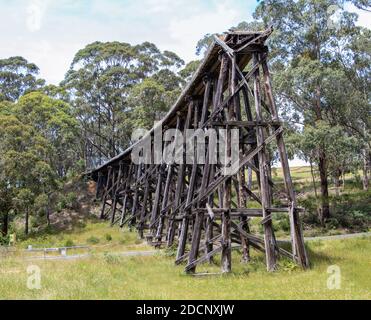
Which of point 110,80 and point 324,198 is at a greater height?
point 110,80

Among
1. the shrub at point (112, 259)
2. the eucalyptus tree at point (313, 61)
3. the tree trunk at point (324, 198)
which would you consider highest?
the eucalyptus tree at point (313, 61)

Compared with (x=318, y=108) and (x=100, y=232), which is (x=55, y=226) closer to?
(x=100, y=232)

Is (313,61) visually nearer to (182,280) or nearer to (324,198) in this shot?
(324,198)

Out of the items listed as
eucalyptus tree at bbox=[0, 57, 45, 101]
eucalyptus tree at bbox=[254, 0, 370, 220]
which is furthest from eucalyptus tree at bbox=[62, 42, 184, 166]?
eucalyptus tree at bbox=[254, 0, 370, 220]

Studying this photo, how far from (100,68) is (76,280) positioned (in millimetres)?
32817

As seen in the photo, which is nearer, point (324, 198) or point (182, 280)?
point (182, 280)

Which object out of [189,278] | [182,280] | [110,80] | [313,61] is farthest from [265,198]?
[110,80]

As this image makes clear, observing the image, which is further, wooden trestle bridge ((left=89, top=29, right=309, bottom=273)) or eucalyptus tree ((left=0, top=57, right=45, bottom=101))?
eucalyptus tree ((left=0, top=57, right=45, bottom=101))

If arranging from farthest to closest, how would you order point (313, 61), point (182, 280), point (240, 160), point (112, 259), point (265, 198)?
point (313, 61), point (112, 259), point (240, 160), point (265, 198), point (182, 280)

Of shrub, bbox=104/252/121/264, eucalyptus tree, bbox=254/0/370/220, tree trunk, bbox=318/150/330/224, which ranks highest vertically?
eucalyptus tree, bbox=254/0/370/220

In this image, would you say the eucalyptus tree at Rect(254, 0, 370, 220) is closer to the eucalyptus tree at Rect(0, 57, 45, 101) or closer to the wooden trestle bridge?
the wooden trestle bridge

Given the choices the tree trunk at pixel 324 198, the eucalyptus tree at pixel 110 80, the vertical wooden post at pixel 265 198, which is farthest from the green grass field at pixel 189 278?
the eucalyptus tree at pixel 110 80

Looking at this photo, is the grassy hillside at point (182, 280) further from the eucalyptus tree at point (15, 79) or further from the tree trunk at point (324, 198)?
the eucalyptus tree at point (15, 79)
